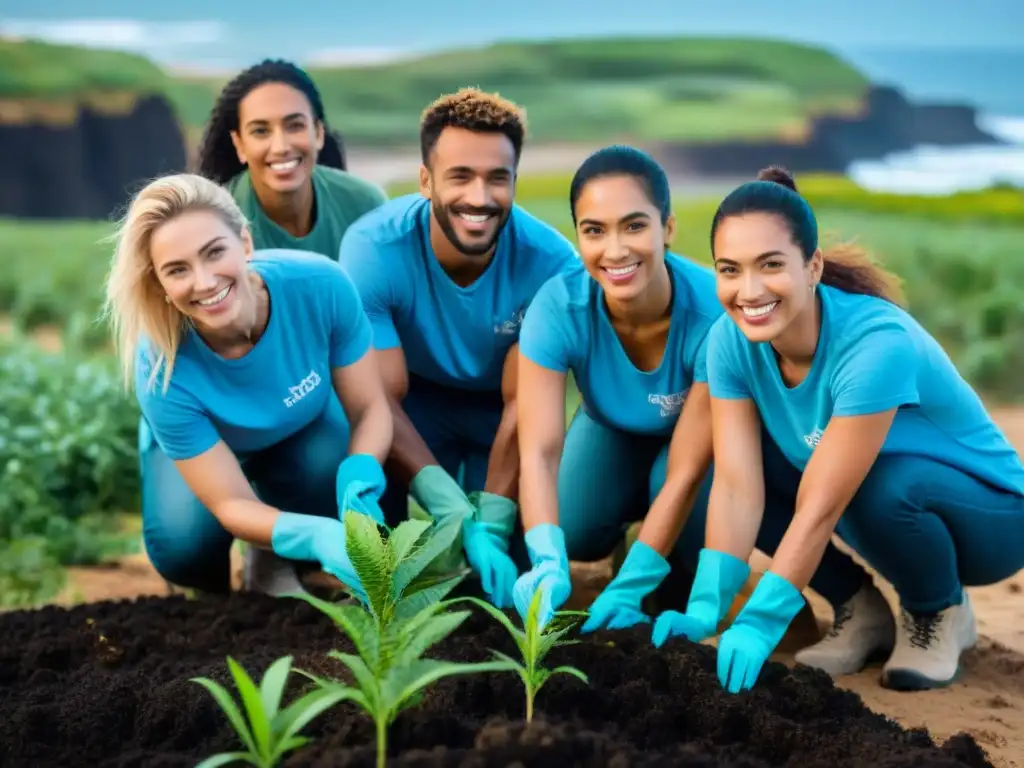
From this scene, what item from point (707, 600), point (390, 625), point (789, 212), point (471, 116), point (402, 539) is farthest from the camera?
point (471, 116)

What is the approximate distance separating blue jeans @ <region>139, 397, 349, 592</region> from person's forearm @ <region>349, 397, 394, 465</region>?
6.6 inches

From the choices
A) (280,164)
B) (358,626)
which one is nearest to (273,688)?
(358,626)

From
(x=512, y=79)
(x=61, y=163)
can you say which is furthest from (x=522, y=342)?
(x=512, y=79)

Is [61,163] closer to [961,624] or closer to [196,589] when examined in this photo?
[196,589]

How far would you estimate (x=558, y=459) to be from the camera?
121 inches

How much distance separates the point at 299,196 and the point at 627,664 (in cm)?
173

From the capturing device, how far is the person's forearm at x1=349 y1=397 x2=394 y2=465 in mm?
3201

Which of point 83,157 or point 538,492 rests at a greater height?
point 83,157

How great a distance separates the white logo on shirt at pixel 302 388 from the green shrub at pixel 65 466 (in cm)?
136

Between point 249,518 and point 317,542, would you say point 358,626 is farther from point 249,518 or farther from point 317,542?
point 249,518

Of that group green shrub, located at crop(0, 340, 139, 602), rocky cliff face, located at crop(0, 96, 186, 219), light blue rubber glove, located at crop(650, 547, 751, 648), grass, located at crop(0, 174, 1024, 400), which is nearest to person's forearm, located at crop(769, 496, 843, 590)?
light blue rubber glove, located at crop(650, 547, 751, 648)

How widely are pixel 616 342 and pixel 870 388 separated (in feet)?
2.19

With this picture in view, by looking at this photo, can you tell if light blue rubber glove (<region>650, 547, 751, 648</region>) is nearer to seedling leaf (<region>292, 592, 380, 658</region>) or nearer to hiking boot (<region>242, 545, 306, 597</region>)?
seedling leaf (<region>292, 592, 380, 658</region>)

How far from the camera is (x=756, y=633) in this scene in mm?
2617
